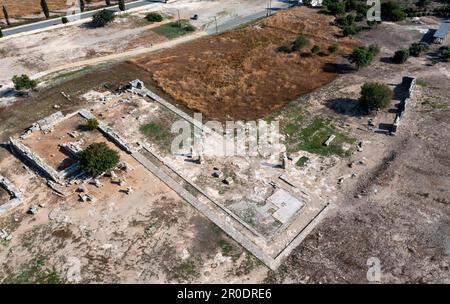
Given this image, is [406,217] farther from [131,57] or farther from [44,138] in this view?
[131,57]

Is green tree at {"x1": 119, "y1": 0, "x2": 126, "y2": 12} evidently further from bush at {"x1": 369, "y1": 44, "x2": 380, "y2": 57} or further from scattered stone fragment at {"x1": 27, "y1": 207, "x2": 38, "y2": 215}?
scattered stone fragment at {"x1": 27, "y1": 207, "x2": 38, "y2": 215}

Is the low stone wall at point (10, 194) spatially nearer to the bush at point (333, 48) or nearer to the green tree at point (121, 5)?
the bush at point (333, 48)

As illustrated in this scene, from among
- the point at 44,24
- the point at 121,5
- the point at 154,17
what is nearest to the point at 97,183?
the point at 154,17

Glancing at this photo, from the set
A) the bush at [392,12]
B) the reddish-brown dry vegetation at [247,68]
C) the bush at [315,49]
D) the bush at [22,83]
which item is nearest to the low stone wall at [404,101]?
the reddish-brown dry vegetation at [247,68]

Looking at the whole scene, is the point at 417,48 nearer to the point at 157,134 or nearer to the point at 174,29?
the point at 174,29

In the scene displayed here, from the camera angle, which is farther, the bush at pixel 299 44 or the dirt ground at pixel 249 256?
the bush at pixel 299 44
